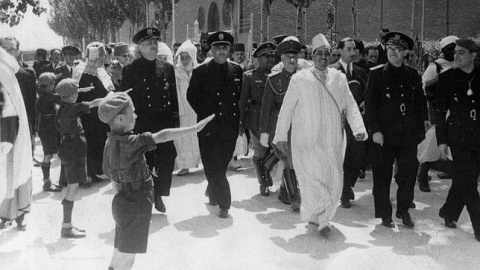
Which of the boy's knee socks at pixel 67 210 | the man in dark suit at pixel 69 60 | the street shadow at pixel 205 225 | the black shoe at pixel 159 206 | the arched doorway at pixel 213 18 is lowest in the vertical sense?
the street shadow at pixel 205 225

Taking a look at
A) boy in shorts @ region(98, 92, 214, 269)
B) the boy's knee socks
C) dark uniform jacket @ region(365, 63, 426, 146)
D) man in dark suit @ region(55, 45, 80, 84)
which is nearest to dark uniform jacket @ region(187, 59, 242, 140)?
dark uniform jacket @ region(365, 63, 426, 146)

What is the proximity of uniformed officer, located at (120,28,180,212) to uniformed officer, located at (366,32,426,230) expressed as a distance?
7.55ft

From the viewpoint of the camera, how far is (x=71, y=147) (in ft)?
21.2

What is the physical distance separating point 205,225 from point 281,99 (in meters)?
1.84

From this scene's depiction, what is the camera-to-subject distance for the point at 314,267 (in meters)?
5.39

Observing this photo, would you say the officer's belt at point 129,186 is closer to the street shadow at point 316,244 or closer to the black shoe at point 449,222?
the street shadow at point 316,244

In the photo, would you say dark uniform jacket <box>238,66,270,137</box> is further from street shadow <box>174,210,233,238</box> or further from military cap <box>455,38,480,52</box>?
military cap <box>455,38,480,52</box>

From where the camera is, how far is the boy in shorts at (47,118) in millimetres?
8914

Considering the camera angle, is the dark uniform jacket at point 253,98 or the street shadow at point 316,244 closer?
the street shadow at point 316,244

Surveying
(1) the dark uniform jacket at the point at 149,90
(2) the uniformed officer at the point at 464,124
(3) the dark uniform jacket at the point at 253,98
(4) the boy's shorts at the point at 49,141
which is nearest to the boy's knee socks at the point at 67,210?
(1) the dark uniform jacket at the point at 149,90

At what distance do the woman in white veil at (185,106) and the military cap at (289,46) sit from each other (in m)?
2.36

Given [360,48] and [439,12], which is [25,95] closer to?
[360,48]

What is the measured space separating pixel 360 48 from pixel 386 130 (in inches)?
127

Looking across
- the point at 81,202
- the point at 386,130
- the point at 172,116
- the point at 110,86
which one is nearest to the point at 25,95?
the point at 110,86
